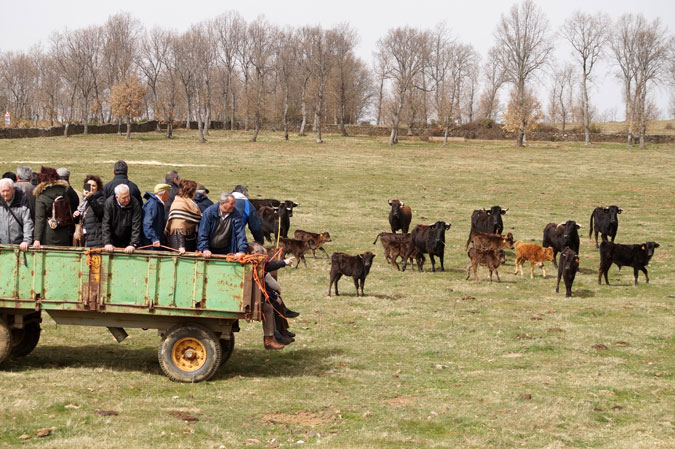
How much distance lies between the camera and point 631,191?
43312 millimetres

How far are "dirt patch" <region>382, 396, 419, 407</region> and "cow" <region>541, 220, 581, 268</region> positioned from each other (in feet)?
44.1

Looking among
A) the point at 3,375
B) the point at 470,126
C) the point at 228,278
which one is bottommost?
the point at 3,375

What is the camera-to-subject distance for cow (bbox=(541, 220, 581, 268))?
73.6ft

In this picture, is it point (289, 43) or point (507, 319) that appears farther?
point (289, 43)

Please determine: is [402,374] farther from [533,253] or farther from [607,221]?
[607,221]

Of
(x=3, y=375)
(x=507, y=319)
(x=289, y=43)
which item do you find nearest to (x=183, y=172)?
(x=507, y=319)

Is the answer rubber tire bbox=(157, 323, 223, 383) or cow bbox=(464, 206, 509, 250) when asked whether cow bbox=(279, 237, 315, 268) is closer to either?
cow bbox=(464, 206, 509, 250)

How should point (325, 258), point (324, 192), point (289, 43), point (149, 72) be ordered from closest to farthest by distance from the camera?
point (325, 258), point (324, 192), point (289, 43), point (149, 72)

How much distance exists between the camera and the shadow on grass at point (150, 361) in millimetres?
11328

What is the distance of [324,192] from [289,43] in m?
56.7

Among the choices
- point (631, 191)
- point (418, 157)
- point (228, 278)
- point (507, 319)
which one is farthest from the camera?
point (418, 157)

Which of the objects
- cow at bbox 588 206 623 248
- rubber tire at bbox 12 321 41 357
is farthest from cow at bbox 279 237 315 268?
cow at bbox 588 206 623 248

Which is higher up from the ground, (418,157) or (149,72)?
(149,72)

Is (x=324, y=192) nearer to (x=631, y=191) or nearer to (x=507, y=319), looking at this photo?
(x=631, y=191)
